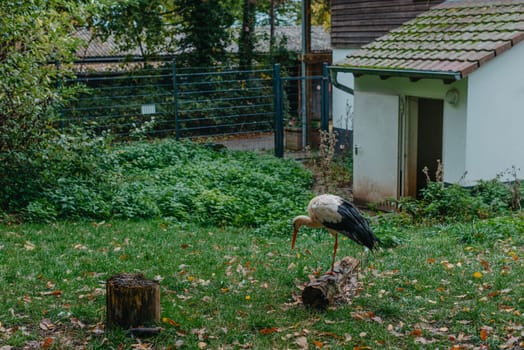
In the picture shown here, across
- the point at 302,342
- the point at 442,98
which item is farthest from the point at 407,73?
the point at 302,342

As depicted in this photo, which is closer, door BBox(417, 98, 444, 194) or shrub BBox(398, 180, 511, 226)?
shrub BBox(398, 180, 511, 226)

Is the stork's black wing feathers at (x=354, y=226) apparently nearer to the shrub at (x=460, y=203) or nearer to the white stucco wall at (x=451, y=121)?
the shrub at (x=460, y=203)

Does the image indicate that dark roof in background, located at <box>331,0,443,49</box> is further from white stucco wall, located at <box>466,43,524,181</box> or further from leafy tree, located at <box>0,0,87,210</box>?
leafy tree, located at <box>0,0,87,210</box>

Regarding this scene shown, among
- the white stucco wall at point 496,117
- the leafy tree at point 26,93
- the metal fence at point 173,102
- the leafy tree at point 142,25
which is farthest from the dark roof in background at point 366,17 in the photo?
the leafy tree at point 26,93

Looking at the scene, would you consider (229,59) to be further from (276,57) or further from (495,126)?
(495,126)

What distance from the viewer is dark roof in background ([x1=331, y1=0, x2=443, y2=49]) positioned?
1614cm

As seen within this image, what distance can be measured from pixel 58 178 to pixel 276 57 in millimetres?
15387

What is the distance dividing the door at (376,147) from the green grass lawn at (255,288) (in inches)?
139

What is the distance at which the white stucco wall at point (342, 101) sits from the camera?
19.0 metres

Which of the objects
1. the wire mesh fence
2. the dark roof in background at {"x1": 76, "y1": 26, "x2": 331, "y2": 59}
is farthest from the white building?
the dark roof in background at {"x1": 76, "y1": 26, "x2": 331, "y2": 59}

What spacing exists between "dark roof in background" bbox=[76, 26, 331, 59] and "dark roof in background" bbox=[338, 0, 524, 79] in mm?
11458

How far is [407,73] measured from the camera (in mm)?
12180

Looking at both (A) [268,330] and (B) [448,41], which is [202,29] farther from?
(A) [268,330]

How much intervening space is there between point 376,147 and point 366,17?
5.14 m
